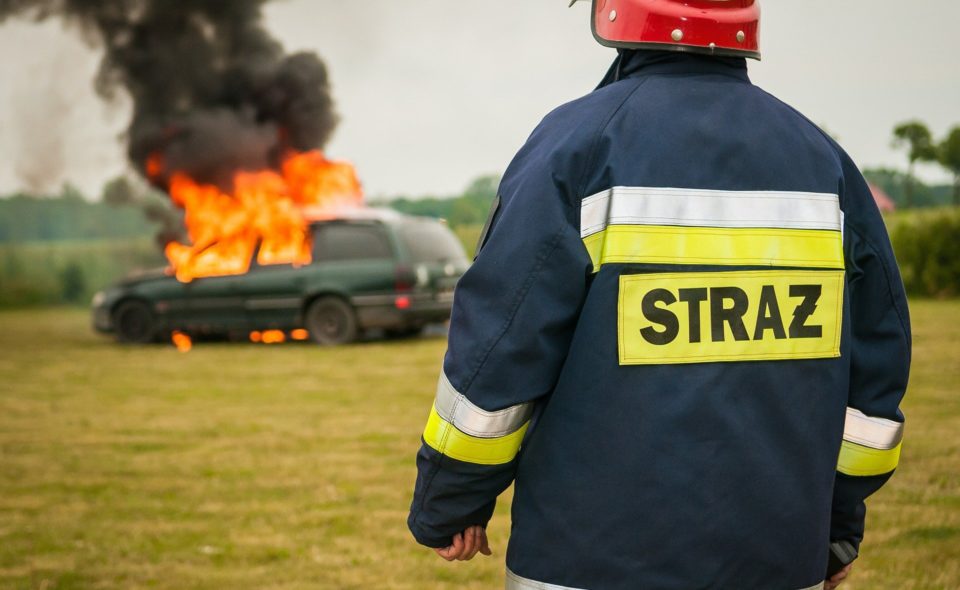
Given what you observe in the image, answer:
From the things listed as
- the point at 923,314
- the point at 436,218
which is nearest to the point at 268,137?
the point at 436,218

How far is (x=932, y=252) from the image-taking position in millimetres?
21391

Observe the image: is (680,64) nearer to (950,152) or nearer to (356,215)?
(356,215)

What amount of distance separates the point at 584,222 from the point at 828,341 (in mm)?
521

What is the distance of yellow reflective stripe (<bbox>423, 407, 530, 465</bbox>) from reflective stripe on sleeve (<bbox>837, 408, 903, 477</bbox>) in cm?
69

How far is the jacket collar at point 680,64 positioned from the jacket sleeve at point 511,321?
0.79 feet

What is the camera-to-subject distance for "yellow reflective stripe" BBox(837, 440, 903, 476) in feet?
7.47

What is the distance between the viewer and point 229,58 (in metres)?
20.0

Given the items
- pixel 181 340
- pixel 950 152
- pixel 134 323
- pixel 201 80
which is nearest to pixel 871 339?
pixel 181 340

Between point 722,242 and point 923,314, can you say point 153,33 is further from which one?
point 722,242


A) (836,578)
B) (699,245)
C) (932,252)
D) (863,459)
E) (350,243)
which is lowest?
(932,252)

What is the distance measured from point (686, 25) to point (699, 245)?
408mm

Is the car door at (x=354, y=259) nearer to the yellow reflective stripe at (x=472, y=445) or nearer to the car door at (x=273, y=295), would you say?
the car door at (x=273, y=295)

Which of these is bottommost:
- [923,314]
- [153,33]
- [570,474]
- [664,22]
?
[923,314]

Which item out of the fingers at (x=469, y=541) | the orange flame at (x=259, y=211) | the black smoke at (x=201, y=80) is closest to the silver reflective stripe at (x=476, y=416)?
the fingers at (x=469, y=541)
